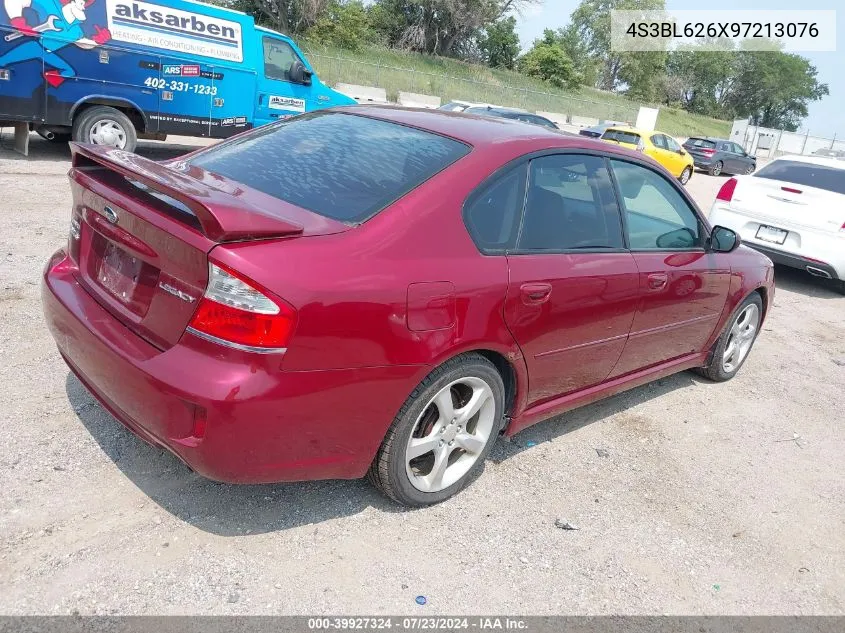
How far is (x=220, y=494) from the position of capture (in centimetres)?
296

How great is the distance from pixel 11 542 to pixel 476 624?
1.68 metres

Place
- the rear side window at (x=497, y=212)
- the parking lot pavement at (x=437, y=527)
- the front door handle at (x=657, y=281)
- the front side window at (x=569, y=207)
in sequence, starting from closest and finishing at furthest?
1. the parking lot pavement at (x=437, y=527)
2. the rear side window at (x=497, y=212)
3. the front side window at (x=569, y=207)
4. the front door handle at (x=657, y=281)

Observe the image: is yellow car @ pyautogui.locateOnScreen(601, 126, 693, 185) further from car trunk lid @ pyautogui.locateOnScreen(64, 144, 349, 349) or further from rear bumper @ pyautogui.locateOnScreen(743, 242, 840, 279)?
car trunk lid @ pyautogui.locateOnScreen(64, 144, 349, 349)

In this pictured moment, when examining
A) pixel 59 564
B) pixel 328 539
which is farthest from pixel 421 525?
pixel 59 564

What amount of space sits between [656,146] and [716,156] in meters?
7.70

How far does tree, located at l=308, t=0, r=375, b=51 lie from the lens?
147ft

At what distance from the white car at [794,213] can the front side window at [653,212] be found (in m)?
4.60

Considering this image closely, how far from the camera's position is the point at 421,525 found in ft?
9.69

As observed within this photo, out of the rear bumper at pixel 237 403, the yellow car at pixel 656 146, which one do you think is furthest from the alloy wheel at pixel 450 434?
the yellow car at pixel 656 146

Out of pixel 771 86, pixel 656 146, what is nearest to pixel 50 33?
pixel 656 146

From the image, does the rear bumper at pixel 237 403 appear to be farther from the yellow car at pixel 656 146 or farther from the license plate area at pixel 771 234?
the yellow car at pixel 656 146

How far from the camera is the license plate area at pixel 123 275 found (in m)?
2.57

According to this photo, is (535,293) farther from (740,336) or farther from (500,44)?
(500,44)

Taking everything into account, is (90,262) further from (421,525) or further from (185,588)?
(421,525)
